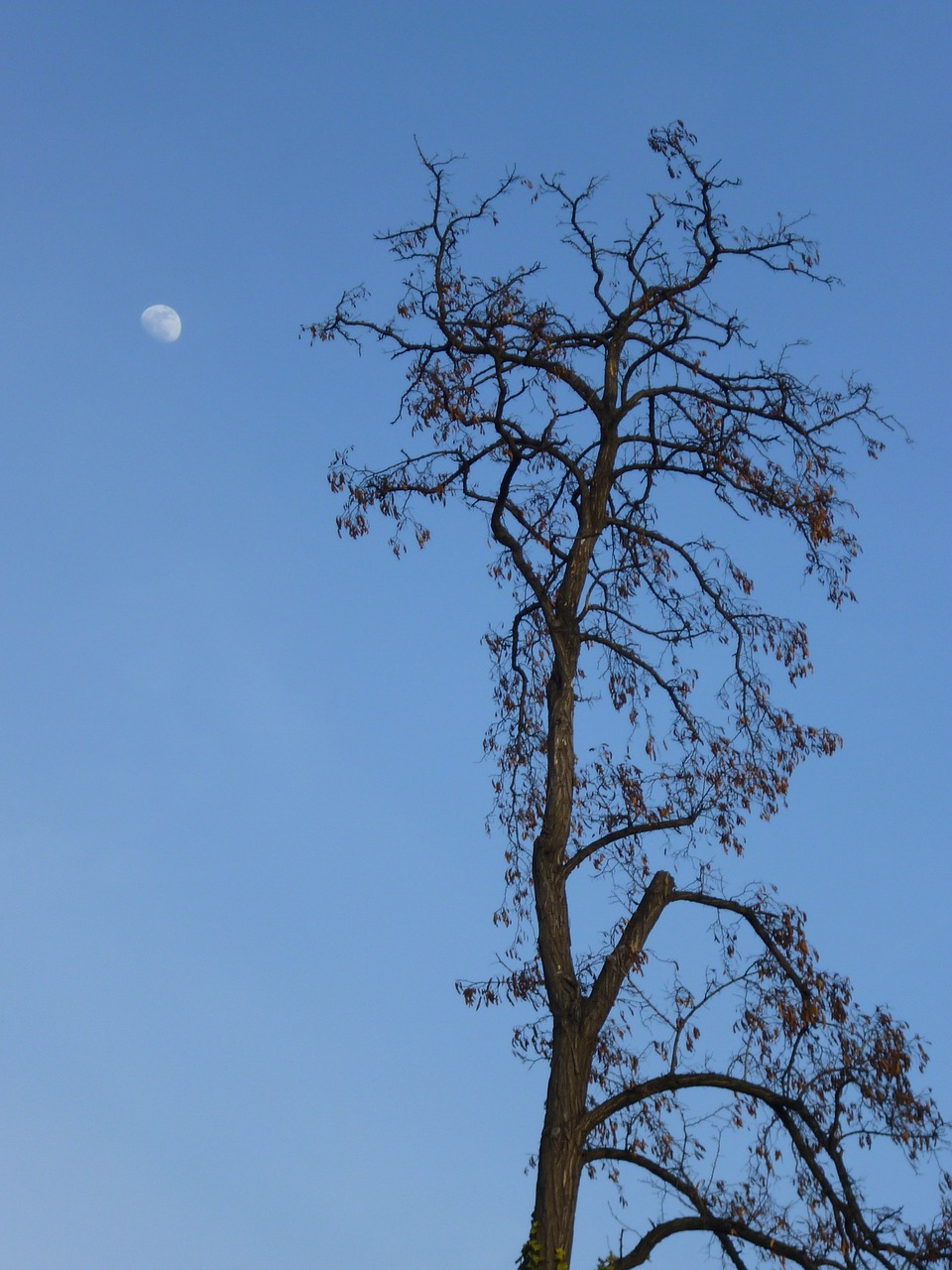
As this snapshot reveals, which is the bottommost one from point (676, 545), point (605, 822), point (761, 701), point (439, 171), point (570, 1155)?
point (570, 1155)

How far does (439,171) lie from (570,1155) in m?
9.06

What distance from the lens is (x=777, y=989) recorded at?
12102 mm

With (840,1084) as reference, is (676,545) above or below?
above

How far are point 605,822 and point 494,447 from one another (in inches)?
145

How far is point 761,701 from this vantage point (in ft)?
45.1

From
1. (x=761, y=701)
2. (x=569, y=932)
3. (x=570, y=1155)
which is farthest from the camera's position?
(x=761, y=701)

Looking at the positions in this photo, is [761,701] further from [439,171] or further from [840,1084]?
[439,171]

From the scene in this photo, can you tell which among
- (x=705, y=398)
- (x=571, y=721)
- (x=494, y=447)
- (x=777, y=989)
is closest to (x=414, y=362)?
(x=494, y=447)

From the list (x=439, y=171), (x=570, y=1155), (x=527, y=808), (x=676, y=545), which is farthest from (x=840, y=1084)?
(x=439, y=171)

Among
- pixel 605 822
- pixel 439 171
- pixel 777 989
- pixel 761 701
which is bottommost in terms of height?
pixel 777 989

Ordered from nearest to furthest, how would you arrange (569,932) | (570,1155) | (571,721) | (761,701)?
(570,1155), (569,932), (571,721), (761,701)

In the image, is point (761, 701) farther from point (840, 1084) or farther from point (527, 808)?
point (840, 1084)

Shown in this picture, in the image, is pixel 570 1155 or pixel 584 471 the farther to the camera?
pixel 584 471

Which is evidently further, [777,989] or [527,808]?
[527,808]
